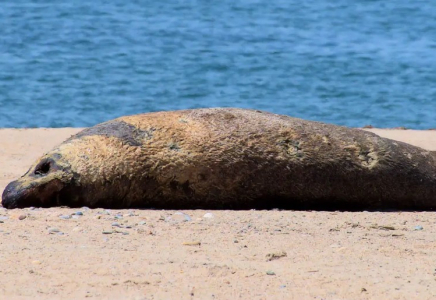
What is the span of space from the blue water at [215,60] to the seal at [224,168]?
7.09 m

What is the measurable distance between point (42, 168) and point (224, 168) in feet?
4.10

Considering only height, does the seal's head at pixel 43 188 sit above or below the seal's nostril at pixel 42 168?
below

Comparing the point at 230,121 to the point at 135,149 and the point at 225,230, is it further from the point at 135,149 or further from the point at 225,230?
the point at 225,230

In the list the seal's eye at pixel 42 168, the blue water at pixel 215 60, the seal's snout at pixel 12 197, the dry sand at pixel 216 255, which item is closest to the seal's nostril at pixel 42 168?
the seal's eye at pixel 42 168

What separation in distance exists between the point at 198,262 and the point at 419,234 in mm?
1700

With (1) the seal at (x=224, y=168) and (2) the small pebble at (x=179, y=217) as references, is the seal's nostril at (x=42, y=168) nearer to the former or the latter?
(1) the seal at (x=224, y=168)

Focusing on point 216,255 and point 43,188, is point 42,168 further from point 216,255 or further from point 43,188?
point 216,255

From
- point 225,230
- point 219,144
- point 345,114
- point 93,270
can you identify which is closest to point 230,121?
point 219,144

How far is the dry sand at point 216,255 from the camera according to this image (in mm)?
4188

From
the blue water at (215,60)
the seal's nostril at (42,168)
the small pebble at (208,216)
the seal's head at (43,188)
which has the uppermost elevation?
the seal's nostril at (42,168)

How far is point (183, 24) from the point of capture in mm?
23250

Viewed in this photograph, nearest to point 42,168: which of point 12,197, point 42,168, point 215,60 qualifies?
point 42,168

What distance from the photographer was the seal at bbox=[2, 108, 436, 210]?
6.07 m

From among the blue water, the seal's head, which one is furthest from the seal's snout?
the blue water
